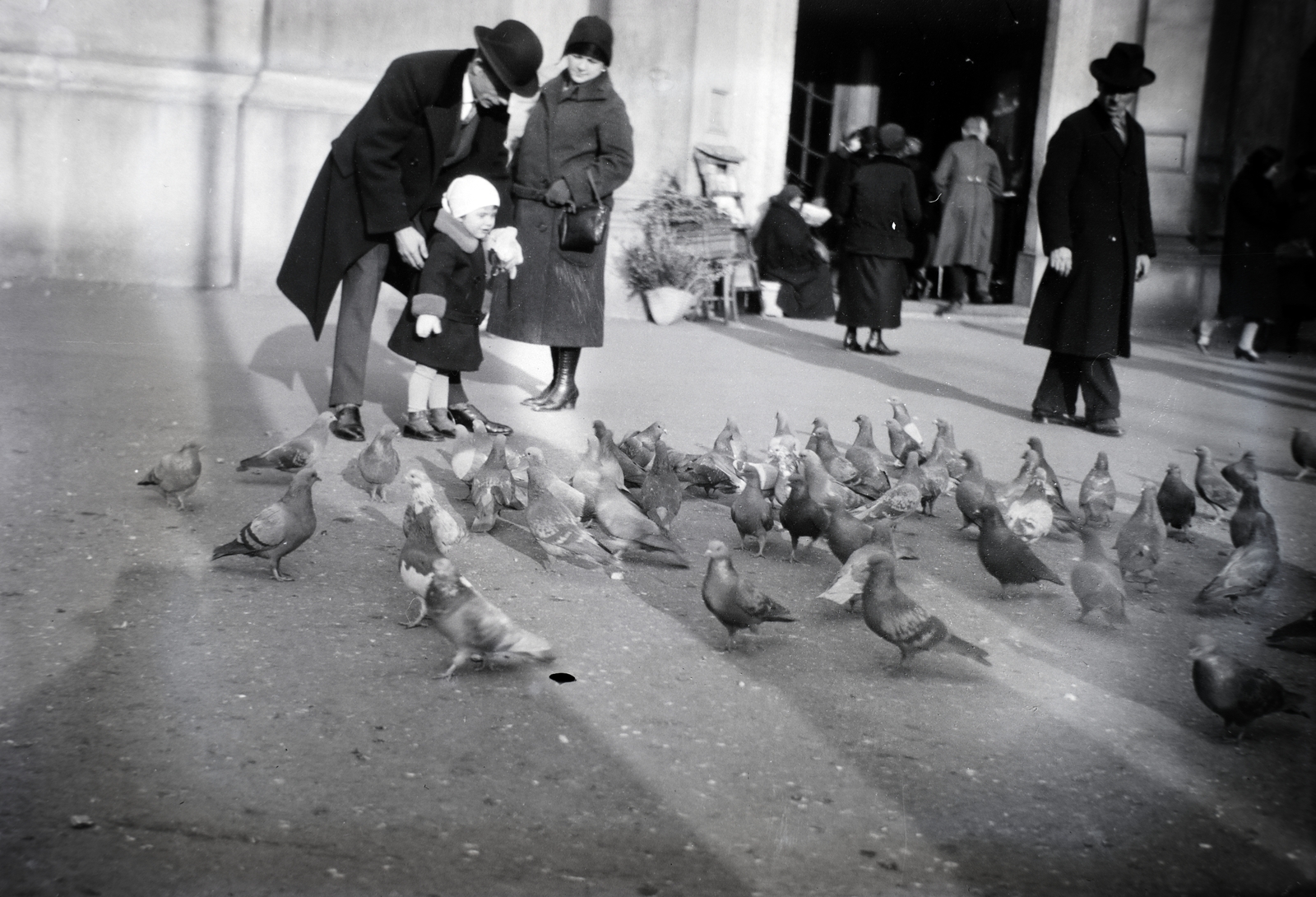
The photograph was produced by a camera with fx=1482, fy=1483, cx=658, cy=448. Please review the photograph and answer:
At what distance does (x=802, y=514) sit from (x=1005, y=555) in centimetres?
81

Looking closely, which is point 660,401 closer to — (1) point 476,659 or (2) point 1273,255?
(1) point 476,659

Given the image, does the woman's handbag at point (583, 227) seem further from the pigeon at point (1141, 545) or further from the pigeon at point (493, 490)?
the pigeon at point (1141, 545)

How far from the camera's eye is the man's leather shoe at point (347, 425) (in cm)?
755

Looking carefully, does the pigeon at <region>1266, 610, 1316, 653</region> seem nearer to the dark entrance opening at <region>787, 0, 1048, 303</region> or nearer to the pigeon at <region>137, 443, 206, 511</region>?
the pigeon at <region>137, 443, 206, 511</region>

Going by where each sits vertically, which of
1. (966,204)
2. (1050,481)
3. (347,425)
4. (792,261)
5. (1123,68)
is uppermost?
(1123,68)

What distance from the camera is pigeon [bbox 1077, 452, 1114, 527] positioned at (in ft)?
22.2

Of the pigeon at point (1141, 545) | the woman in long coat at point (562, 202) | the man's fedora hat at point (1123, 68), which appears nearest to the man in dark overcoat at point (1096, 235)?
the man's fedora hat at point (1123, 68)

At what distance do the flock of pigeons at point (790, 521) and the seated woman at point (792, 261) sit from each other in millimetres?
9068

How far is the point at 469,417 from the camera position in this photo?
7938 millimetres

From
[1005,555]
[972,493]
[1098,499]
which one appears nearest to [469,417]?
Answer: [972,493]

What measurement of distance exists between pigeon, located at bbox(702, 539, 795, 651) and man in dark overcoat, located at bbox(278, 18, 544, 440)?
3.40 meters

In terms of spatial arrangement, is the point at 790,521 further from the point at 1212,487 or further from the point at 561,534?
the point at 1212,487

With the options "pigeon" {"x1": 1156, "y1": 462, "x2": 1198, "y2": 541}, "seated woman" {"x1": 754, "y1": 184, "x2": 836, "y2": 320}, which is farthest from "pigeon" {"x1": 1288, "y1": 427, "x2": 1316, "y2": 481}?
"seated woman" {"x1": 754, "y1": 184, "x2": 836, "y2": 320}

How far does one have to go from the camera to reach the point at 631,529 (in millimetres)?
5609
